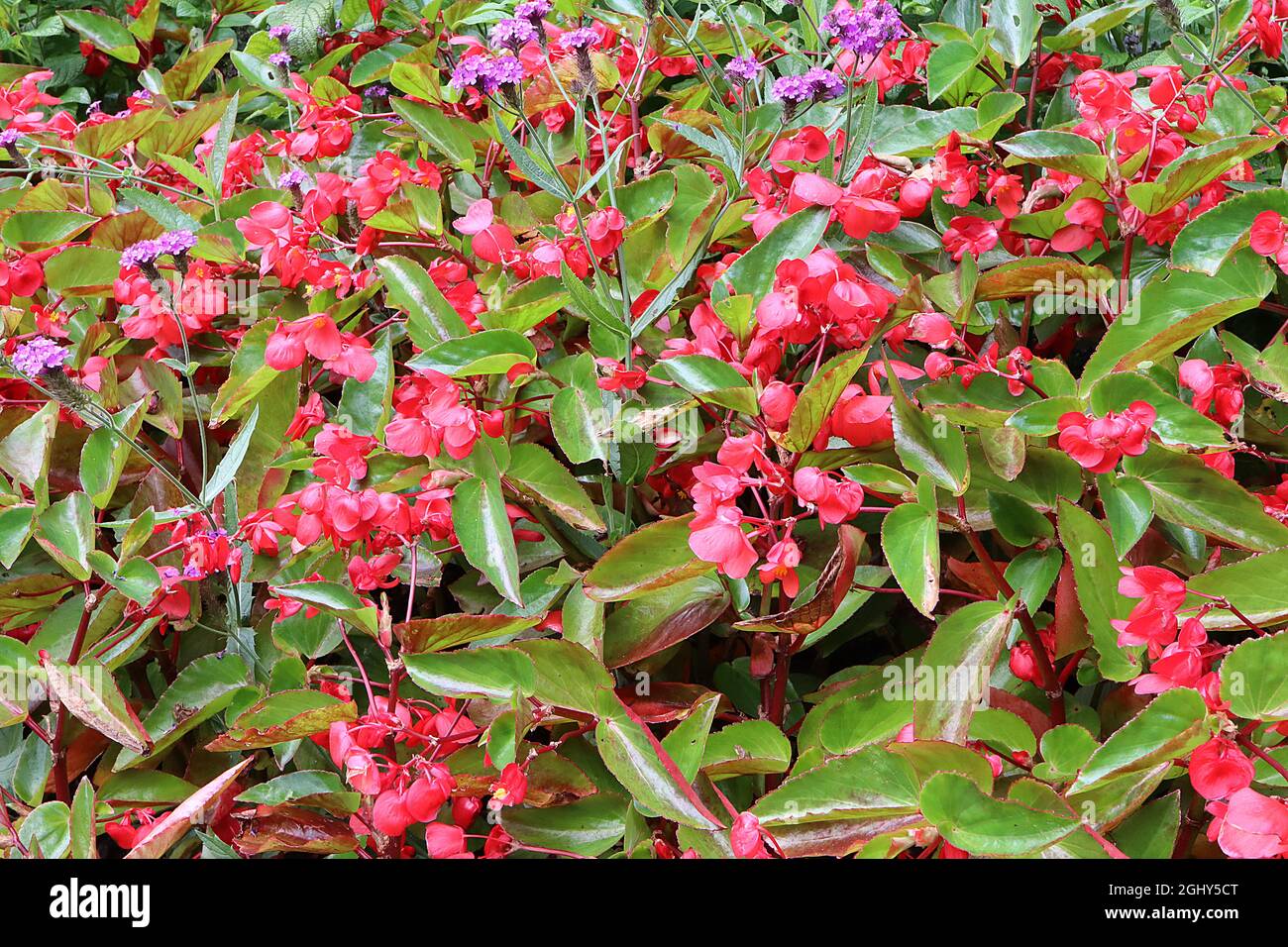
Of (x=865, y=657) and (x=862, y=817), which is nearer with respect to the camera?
(x=862, y=817)

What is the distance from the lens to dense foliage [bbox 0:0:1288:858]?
2.66 feet

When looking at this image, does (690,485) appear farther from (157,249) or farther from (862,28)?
(157,249)

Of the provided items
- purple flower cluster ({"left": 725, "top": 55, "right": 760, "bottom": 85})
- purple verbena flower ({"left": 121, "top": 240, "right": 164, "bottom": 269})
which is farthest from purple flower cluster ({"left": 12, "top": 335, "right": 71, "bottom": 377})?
purple flower cluster ({"left": 725, "top": 55, "right": 760, "bottom": 85})

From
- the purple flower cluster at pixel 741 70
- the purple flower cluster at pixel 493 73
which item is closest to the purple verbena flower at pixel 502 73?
the purple flower cluster at pixel 493 73

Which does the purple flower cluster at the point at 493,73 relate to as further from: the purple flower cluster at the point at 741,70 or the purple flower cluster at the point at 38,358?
the purple flower cluster at the point at 38,358

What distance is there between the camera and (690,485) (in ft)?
3.46

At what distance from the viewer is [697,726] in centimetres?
84

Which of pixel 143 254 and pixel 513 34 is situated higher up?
pixel 513 34

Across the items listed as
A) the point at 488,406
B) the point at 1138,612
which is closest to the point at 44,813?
the point at 488,406

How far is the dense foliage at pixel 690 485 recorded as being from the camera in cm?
81

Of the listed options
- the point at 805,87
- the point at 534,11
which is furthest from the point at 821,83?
the point at 534,11

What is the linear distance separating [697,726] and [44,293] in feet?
3.47
